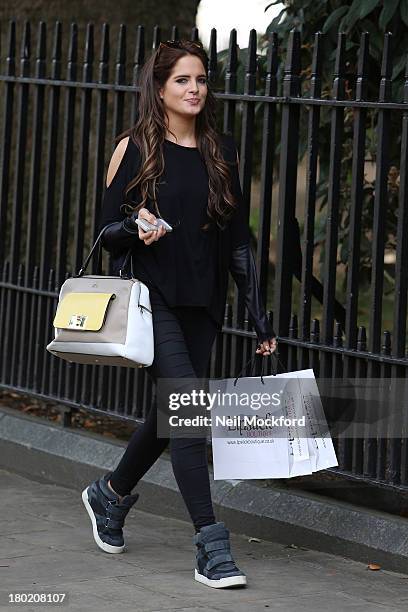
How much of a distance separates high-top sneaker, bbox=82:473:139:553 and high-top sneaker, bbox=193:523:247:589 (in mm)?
518

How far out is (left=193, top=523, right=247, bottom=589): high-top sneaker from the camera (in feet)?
16.9

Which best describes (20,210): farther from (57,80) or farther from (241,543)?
(241,543)

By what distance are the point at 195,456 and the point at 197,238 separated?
2.77 feet

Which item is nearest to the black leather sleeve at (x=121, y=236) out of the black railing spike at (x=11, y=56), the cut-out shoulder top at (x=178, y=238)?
the cut-out shoulder top at (x=178, y=238)

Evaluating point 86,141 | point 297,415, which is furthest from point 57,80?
point 297,415

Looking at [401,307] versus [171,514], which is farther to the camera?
[171,514]

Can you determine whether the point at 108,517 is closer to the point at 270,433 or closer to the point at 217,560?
the point at 217,560

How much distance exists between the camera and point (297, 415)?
5473 mm

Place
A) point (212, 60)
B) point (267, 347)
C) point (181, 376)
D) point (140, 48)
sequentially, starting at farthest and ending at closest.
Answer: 1. point (140, 48)
2. point (212, 60)
3. point (267, 347)
4. point (181, 376)

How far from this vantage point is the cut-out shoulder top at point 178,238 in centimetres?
532

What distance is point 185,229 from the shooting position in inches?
210

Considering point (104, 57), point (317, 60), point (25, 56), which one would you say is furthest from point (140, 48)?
point (317, 60)

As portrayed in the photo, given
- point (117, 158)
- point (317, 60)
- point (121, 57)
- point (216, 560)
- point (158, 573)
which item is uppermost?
point (121, 57)

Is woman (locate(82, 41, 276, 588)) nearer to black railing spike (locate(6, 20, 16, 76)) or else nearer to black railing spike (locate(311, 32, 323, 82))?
black railing spike (locate(311, 32, 323, 82))
